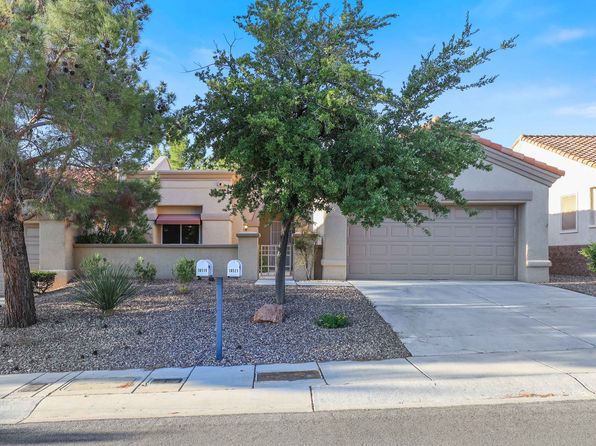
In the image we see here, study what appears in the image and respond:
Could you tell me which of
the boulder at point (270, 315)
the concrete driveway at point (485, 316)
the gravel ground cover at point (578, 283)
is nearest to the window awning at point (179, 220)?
the concrete driveway at point (485, 316)

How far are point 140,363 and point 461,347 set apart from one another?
496 centimetres

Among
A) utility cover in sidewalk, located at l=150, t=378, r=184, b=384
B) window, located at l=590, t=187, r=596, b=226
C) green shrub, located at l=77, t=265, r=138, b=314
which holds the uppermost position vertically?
window, located at l=590, t=187, r=596, b=226

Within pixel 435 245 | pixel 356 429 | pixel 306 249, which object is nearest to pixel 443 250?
pixel 435 245

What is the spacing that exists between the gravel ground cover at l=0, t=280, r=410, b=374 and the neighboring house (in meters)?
10.1

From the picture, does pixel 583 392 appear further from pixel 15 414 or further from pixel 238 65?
pixel 238 65

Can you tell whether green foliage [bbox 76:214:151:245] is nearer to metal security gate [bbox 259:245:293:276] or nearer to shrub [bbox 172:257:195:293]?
metal security gate [bbox 259:245:293:276]

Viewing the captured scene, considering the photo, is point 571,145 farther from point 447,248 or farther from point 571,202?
point 447,248

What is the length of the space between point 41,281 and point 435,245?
1139cm

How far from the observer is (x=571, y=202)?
18.1 metres

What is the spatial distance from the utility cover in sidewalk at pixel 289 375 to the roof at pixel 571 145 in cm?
1459

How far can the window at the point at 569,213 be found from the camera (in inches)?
700

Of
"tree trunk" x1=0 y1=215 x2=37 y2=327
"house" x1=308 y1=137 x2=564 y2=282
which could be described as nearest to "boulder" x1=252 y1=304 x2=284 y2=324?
"tree trunk" x1=0 y1=215 x2=37 y2=327

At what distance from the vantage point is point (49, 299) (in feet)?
39.6

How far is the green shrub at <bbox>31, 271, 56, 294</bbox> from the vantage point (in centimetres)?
1312
